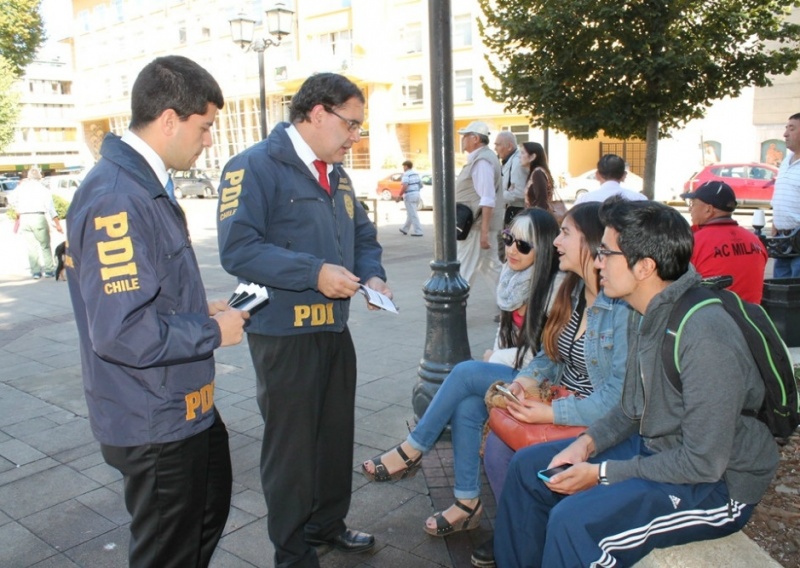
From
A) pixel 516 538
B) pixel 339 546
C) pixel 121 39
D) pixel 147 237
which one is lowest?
pixel 339 546

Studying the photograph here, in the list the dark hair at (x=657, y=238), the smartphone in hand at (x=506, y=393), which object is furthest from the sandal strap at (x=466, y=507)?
the dark hair at (x=657, y=238)

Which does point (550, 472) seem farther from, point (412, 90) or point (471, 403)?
point (412, 90)

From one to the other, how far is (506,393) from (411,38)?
40.3 metres

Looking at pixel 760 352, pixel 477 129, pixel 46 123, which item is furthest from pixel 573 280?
pixel 46 123

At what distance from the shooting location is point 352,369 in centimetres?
313

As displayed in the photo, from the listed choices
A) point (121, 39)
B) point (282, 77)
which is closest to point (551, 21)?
point (282, 77)

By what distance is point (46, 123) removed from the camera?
73.5 meters

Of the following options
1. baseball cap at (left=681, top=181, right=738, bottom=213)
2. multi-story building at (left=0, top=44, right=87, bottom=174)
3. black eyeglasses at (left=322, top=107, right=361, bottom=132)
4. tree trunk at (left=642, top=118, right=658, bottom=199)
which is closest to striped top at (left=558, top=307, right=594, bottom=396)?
black eyeglasses at (left=322, top=107, right=361, bottom=132)

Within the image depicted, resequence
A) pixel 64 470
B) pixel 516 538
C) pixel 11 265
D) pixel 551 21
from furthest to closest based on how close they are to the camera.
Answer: pixel 11 265
pixel 551 21
pixel 64 470
pixel 516 538

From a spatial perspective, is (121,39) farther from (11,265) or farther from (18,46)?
(11,265)

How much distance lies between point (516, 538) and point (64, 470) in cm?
275

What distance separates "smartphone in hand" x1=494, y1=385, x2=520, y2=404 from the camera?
9.81 feet

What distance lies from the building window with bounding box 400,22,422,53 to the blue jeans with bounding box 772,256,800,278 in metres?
36.2

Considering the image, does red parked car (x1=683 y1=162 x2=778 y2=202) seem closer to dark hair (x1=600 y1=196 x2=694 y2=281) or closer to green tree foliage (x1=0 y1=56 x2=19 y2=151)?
dark hair (x1=600 y1=196 x2=694 y2=281)
